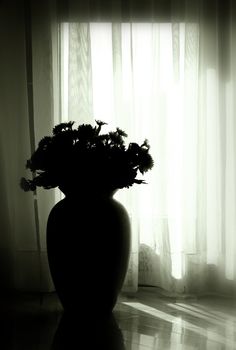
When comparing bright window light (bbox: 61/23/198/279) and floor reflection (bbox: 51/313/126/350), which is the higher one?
bright window light (bbox: 61/23/198/279)

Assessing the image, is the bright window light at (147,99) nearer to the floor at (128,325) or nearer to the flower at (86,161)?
the floor at (128,325)

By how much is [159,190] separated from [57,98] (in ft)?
1.95

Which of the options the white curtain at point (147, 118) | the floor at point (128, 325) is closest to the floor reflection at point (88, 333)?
the floor at point (128, 325)

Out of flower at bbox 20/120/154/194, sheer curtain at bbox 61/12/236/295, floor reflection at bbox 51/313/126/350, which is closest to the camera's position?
floor reflection at bbox 51/313/126/350

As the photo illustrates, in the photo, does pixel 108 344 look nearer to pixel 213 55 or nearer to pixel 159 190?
pixel 159 190

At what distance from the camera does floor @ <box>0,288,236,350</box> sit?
1.48 m

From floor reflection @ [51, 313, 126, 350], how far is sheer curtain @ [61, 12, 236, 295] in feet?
1.27

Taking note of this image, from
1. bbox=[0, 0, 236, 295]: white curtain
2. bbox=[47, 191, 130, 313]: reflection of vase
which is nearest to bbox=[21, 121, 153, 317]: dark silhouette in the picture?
bbox=[47, 191, 130, 313]: reflection of vase

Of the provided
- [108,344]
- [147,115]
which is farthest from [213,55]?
[108,344]

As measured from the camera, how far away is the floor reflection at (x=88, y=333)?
57.5 inches

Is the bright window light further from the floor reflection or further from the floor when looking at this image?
the floor reflection

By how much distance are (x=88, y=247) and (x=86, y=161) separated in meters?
0.29

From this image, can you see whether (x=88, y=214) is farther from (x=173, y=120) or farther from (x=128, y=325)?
(x=173, y=120)

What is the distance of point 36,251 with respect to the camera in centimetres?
210
